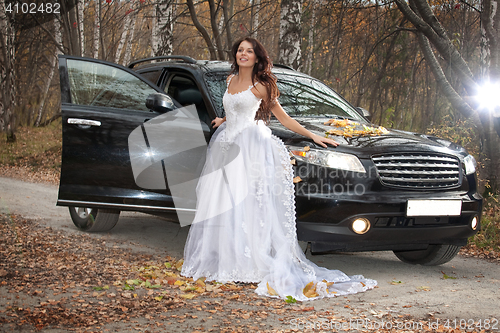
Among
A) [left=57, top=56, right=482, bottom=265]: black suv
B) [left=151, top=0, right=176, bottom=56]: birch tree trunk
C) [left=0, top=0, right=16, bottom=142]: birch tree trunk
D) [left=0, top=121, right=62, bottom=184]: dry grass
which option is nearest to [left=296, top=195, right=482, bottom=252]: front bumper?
[left=57, top=56, right=482, bottom=265]: black suv

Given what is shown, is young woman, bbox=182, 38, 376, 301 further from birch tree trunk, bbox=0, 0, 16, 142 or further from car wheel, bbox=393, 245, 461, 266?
birch tree trunk, bbox=0, 0, 16, 142

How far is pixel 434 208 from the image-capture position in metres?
3.89

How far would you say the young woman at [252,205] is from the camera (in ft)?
12.8

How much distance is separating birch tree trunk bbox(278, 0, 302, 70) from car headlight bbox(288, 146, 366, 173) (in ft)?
17.7

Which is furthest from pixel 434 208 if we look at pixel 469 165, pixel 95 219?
pixel 95 219

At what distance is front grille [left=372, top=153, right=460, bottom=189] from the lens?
3.83 meters

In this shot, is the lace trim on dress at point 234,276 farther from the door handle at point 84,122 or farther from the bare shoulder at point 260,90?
the door handle at point 84,122

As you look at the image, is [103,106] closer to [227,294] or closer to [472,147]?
[227,294]

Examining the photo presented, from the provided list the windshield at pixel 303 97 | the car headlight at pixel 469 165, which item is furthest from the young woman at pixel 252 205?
the car headlight at pixel 469 165

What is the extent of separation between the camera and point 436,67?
874 cm

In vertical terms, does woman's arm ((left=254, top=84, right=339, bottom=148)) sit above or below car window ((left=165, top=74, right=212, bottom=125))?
below

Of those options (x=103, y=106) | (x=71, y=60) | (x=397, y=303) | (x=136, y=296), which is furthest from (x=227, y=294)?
(x=71, y=60)

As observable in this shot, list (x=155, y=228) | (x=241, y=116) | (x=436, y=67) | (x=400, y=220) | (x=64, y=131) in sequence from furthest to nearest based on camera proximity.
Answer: (x=436, y=67) < (x=155, y=228) < (x=64, y=131) < (x=241, y=116) < (x=400, y=220)

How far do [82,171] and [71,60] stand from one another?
1.13 m
